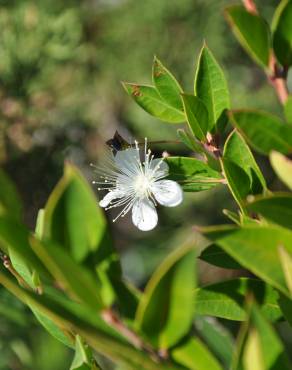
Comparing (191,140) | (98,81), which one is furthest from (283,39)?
(98,81)

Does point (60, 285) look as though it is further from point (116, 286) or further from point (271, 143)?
point (271, 143)

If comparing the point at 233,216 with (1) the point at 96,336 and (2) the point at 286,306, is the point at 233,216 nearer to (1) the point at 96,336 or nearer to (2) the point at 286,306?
(2) the point at 286,306

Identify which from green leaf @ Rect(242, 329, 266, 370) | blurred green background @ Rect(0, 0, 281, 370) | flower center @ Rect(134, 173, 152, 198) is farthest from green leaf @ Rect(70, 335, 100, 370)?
blurred green background @ Rect(0, 0, 281, 370)

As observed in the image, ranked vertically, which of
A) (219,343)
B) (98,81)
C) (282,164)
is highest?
(98,81)

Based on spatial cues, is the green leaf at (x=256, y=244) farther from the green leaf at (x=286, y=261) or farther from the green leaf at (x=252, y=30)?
the green leaf at (x=252, y=30)

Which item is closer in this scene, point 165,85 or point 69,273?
point 69,273
